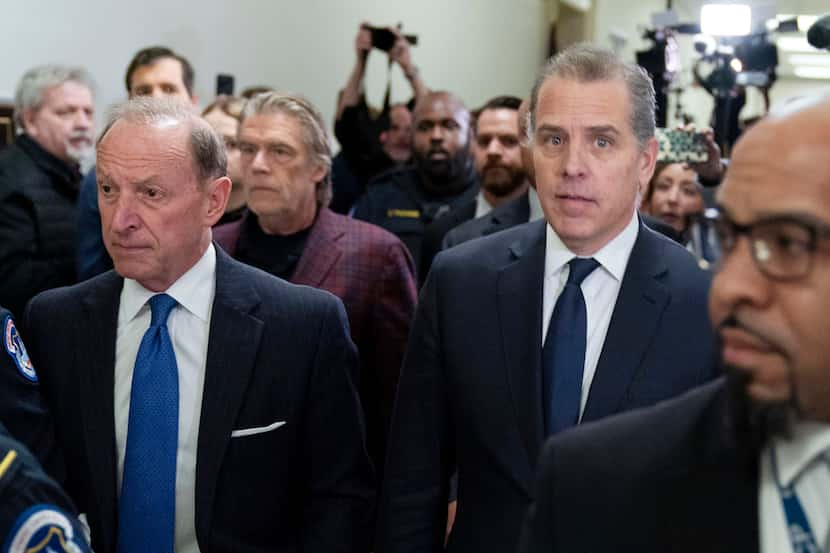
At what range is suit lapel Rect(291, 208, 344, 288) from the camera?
9.02 ft

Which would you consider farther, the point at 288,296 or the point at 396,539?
the point at 288,296

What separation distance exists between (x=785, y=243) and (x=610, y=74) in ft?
3.35

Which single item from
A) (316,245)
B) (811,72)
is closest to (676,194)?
(316,245)

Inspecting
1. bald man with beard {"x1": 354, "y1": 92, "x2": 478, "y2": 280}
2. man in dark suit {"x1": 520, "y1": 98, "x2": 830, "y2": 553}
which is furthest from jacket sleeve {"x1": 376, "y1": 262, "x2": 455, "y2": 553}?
bald man with beard {"x1": 354, "y1": 92, "x2": 478, "y2": 280}

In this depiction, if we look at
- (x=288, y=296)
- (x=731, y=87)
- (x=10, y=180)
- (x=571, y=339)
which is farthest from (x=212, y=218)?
(x=731, y=87)

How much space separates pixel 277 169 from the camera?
9.45 ft

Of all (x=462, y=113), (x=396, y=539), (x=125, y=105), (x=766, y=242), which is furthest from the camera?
(x=462, y=113)

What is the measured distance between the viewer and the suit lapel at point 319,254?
275cm

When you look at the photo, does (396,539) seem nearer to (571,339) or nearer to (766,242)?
(571,339)

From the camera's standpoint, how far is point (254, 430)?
193 centimetres

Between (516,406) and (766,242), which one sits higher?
(766,242)

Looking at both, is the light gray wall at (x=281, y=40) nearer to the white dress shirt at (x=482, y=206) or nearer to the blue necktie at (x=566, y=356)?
the white dress shirt at (x=482, y=206)

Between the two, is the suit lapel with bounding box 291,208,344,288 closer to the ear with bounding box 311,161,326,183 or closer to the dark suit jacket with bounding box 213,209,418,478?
the dark suit jacket with bounding box 213,209,418,478

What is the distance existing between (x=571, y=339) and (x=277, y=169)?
1.32m
